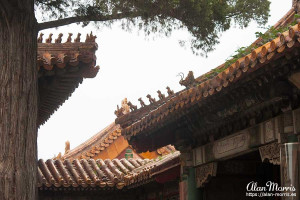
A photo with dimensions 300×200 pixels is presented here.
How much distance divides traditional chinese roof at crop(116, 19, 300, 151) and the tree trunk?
182 centimetres

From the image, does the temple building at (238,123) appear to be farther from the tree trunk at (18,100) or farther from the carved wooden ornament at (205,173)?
the tree trunk at (18,100)

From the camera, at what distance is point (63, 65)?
7.86 metres

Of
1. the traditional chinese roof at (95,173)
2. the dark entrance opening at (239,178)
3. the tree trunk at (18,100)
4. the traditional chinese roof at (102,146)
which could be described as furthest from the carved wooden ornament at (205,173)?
the traditional chinese roof at (102,146)

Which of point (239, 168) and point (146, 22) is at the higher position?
point (146, 22)

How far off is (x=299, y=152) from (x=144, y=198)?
6858 mm

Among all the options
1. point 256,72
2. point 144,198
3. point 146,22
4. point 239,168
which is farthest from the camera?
point 144,198

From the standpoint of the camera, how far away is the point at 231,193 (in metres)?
8.53

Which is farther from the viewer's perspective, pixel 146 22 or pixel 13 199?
pixel 146 22

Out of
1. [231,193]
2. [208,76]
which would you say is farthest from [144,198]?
[208,76]

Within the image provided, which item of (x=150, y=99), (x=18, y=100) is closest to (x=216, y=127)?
(x=150, y=99)

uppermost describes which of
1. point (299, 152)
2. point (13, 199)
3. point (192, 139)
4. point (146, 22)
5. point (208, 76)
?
point (146, 22)

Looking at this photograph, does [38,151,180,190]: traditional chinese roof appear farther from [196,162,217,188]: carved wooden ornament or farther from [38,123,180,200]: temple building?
[196,162,217,188]: carved wooden ornament

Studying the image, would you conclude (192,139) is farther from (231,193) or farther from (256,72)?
(256,72)

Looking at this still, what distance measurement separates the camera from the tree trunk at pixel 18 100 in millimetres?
5961
